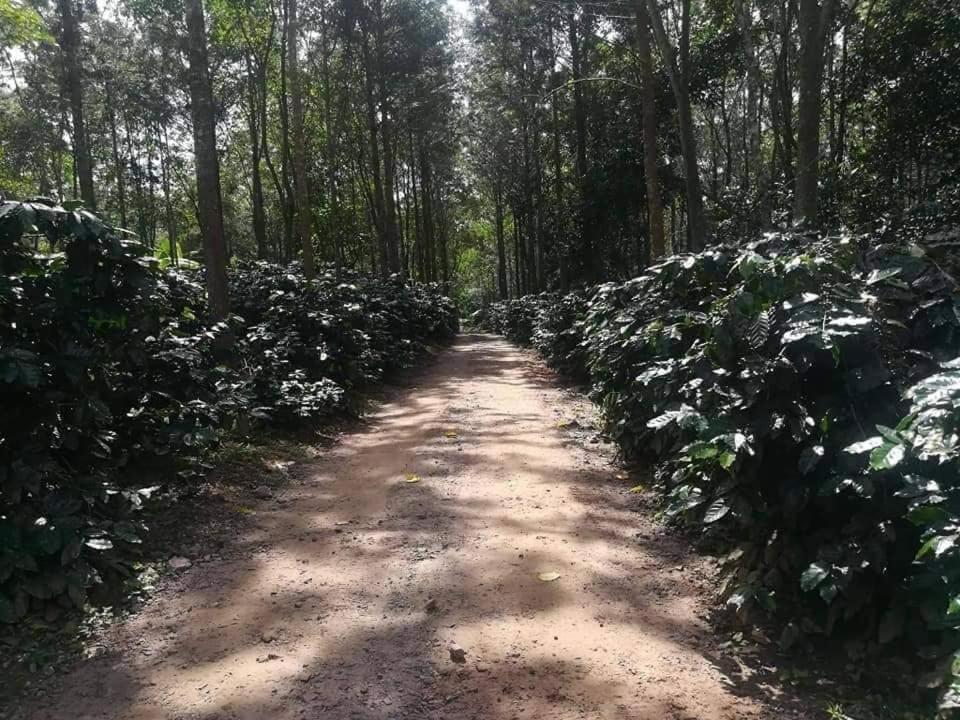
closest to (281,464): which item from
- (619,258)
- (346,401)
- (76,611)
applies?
(346,401)

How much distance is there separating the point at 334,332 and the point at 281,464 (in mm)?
3856

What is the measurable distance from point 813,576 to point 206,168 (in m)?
7.24

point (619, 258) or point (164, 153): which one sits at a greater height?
point (164, 153)

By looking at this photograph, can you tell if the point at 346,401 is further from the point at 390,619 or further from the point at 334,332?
the point at 390,619

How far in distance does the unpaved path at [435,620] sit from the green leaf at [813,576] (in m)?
0.52

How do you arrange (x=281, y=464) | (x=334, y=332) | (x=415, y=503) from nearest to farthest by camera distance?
(x=415, y=503)
(x=281, y=464)
(x=334, y=332)

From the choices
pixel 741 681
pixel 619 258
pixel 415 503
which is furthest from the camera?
pixel 619 258

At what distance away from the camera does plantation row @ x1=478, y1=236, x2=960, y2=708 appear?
250cm

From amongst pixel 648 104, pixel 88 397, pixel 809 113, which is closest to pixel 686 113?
pixel 648 104

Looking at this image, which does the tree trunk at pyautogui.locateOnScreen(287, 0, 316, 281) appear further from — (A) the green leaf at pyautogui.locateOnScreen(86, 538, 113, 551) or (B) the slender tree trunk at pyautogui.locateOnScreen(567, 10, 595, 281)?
(B) the slender tree trunk at pyautogui.locateOnScreen(567, 10, 595, 281)

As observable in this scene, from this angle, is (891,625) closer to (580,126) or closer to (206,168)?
(206,168)

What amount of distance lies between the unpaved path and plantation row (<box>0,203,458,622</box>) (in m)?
0.51

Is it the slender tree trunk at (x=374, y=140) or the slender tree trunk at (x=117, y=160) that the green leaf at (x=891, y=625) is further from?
the slender tree trunk at (x=117, y=160)

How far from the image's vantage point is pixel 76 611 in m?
3.65
